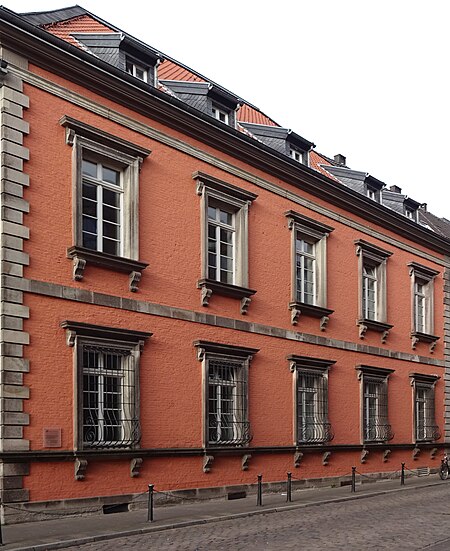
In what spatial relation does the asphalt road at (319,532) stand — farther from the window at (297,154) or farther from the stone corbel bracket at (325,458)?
the window at (297,154)

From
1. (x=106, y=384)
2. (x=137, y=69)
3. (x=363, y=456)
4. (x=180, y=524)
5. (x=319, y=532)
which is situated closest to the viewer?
(x=319, y=532)

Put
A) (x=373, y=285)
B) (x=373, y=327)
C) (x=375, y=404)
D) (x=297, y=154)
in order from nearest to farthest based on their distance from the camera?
(x=297, y=154) → (x=375, y=404) → (x=373, y=327) → (x=373, y=285)

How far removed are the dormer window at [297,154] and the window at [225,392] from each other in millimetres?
6701

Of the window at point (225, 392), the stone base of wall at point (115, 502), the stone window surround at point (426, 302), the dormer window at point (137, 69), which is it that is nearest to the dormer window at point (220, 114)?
the dormer window at point (137, 69)

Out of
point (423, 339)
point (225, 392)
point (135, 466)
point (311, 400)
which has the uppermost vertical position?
point (423, 339)

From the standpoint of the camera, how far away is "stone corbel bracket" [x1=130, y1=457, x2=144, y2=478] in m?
16.3

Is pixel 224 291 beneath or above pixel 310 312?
above

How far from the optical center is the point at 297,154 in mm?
24125

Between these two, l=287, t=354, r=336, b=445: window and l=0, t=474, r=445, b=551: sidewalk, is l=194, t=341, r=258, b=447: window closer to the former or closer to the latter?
l=0, t=474, r=445, b=551: sidewalk

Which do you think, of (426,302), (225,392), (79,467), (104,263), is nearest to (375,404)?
(426,302)

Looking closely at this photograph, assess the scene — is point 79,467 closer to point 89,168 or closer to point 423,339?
point 89,168

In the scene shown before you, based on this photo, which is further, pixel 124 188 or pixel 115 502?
pixel 124 188

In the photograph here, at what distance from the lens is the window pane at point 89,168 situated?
1650 cm

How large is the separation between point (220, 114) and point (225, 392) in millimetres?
7133
